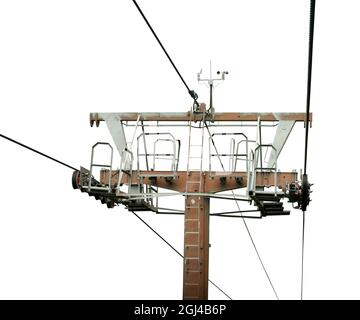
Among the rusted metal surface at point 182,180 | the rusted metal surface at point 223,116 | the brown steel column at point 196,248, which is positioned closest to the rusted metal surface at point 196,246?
the brown steel column at point 196,248

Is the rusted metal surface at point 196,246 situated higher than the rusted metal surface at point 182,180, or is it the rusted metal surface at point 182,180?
the rusted metal surface at point 182,180

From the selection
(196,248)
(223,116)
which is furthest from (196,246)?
(223,116)

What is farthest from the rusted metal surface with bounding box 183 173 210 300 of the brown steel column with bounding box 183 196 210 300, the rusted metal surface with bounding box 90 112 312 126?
the rusted metal surface with bounding box 90 112 312 126

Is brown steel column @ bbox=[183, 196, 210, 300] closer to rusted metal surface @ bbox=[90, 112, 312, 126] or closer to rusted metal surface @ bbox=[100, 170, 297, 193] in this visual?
rusted metal surface @ bbox=[100, 170, 297, 193]

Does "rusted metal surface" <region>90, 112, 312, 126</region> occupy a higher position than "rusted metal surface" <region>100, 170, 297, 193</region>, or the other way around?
"rusted metal surface" <region>90, 112, 312, 126</region>

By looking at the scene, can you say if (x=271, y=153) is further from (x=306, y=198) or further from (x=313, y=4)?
(x=313, y=4)

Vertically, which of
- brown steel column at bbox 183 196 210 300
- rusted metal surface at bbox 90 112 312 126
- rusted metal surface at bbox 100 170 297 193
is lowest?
brown steel column at bbox 183 196 210 300

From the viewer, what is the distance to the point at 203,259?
15.3 meters

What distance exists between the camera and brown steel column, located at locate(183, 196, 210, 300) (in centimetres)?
1523

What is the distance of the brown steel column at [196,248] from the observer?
15.2 metres

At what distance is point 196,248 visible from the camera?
604 inches

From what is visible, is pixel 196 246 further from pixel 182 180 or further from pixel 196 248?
pixel 182 180

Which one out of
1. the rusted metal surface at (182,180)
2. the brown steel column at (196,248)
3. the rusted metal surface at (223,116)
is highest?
the rusted metal surface at (223,116)

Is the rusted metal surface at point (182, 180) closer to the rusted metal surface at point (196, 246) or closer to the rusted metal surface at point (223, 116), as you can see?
the rusted metal surface at point (196, 246)
